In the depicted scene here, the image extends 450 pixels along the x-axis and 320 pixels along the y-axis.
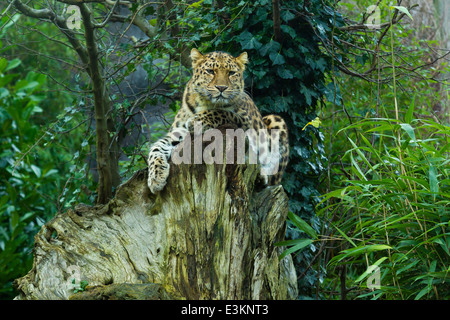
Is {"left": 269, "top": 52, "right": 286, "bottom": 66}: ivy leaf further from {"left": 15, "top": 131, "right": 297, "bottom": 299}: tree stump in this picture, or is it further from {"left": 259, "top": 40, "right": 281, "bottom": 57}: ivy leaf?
{"left": 15, "top": 131, "right": 297, "bottom": 299}: tree stump

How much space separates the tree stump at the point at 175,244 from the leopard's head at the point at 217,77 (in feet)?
3.33

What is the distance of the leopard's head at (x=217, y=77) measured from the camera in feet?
13.9

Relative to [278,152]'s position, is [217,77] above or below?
above

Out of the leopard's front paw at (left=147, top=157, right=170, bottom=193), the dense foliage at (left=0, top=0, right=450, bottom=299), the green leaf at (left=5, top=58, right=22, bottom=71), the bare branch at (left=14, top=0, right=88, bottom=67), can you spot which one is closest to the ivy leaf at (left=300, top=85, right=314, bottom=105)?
the dense foliage at (left=0, top=0, right=450, bottom=299)

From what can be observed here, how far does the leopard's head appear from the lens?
167 inches

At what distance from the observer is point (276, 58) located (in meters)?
4.96

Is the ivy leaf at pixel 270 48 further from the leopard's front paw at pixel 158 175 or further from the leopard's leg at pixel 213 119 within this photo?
the leopard's front paw at pixel 158 175

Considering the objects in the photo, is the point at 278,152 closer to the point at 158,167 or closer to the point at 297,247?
the point at 297,247

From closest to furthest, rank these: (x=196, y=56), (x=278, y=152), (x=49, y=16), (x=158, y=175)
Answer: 1. (x=158, y=175)
2. (x=196, y=56)
3. (x=278, y=152)
4. (x=49, y=16)

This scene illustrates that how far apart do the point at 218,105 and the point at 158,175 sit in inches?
46.6

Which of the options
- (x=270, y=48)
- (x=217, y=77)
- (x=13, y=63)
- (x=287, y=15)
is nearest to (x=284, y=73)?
(x=270, y=48)

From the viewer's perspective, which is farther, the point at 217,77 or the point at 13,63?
the point at 13,63

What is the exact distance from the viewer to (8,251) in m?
7.55
